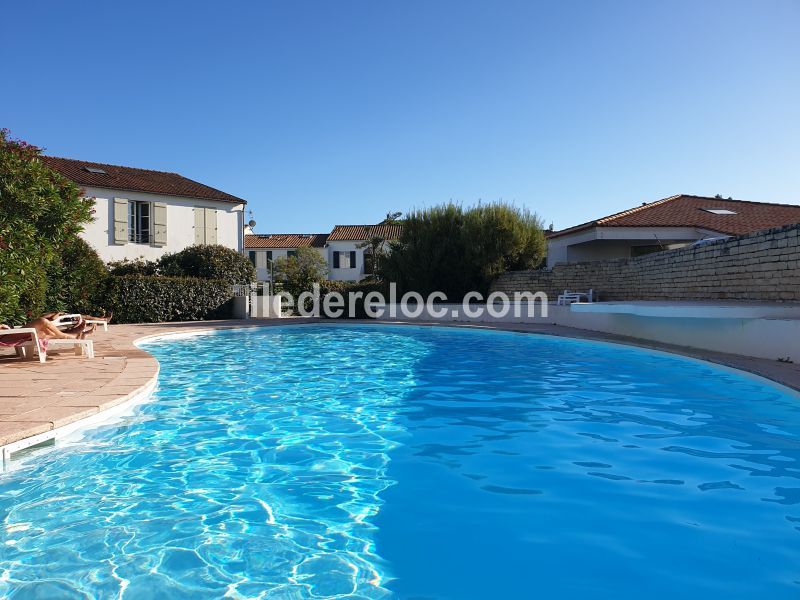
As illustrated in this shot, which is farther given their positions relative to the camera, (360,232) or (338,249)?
(360,232)

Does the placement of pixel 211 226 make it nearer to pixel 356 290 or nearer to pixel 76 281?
pixel 356 290

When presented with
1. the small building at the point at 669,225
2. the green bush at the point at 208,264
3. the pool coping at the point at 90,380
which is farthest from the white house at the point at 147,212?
the small building at the point at 669,225

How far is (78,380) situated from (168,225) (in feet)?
62.2

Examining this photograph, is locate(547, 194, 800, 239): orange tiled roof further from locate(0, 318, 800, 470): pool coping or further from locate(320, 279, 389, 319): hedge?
locate(0, 318, 800, 470): pool coping

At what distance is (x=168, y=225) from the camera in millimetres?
23703

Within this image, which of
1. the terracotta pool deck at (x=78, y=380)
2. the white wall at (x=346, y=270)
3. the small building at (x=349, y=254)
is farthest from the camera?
the white wall at (x=346, y=270)

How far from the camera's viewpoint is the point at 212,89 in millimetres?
16250

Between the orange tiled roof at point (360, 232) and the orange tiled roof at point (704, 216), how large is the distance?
729 inches

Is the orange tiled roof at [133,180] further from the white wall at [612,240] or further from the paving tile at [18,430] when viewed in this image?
the paving tile at [18,430]

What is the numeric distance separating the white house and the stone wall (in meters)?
13.8

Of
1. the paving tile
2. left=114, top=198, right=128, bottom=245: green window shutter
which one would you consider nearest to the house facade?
left=114, top=198, right=128, bottom=245: green window shutter

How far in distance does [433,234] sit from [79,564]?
18.7 metres

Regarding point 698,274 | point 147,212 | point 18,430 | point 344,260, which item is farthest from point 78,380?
point 344,260

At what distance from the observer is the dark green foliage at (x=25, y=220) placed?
8.38 metres
